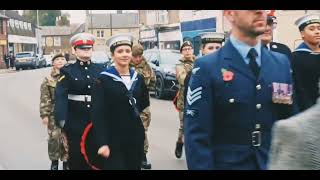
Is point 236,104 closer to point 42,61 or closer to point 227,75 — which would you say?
point 227,75

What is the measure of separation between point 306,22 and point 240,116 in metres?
2.75

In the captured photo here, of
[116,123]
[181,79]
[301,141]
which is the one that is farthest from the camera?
[181,79]

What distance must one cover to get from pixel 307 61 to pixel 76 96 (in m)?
2.35

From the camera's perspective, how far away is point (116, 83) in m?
4.61

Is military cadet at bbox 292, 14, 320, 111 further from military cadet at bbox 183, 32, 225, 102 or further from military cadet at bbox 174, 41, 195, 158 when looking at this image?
military cadet at bbox 174, 41, 195, 158

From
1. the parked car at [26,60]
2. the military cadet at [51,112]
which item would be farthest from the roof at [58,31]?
Result: the military cadet at [51,112]

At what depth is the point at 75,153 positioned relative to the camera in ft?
18.2

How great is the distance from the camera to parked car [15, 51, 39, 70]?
143ft

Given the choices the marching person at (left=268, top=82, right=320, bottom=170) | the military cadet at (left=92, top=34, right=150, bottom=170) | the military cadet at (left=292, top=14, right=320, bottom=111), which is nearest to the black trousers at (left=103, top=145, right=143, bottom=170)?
the military cadet at (left=92, top=34, right=150, bottom=170)

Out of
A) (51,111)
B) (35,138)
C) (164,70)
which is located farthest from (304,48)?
(164,70)

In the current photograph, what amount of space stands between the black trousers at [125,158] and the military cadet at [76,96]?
103 centimetres

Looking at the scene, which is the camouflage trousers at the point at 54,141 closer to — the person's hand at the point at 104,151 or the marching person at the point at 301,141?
the person's hand at the point at 104,151

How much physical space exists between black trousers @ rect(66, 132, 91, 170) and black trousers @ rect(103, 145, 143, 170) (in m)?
0.98
